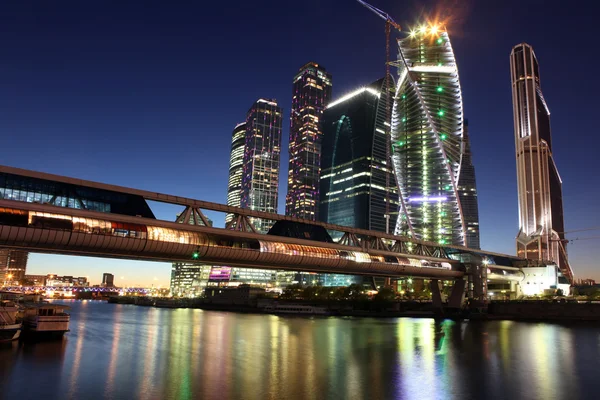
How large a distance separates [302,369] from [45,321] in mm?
30994

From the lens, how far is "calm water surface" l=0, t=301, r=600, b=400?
22594mm

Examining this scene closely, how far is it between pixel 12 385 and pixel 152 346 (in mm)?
18930

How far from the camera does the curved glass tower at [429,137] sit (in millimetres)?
168625

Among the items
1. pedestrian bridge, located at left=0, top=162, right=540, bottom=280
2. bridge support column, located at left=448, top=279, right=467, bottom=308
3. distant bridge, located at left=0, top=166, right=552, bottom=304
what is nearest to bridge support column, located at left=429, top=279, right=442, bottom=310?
bridge support column, located at left=448, top=279, right=467, bottom=308

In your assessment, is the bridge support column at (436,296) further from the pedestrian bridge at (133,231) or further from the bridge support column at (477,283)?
the pedestrian bridge at (133,231)

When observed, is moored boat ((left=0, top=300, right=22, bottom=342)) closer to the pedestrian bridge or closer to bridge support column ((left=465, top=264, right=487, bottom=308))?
the pedestrian bridge

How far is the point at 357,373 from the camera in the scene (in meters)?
27.6

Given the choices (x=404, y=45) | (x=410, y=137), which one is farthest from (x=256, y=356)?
(x=404, y=45)

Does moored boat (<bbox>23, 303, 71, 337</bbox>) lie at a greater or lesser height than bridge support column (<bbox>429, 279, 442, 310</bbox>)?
lesser

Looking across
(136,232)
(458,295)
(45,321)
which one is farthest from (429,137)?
(45,321)

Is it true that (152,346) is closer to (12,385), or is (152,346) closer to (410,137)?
(12,385)

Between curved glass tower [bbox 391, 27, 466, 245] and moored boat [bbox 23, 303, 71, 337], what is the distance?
142 metres

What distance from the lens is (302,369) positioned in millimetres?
28766

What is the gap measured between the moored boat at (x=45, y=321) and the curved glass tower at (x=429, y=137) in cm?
14236
